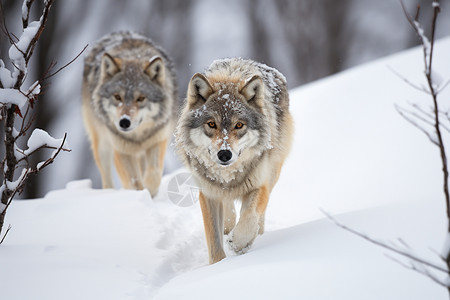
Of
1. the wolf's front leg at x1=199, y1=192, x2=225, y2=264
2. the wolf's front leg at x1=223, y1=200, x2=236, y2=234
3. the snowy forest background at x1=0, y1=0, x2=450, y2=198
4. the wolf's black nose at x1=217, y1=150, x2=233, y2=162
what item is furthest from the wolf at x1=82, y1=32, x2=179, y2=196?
the snowy forest background at x1=0, y1=0, x2=450, y2=198

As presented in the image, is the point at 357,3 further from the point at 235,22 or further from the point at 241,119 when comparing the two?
the point at 241,119

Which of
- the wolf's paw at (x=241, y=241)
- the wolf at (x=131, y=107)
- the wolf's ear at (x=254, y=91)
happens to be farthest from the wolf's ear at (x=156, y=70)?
the wolf's paw at (x=241, y=241)

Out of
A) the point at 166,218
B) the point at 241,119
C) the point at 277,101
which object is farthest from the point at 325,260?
the point at 166,218

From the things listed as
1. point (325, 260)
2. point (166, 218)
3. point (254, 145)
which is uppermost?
point (254, 145)

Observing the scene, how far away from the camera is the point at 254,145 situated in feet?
14.2

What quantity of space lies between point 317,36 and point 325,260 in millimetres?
15395

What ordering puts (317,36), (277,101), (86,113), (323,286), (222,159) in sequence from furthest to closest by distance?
(317,36) → (86,113) → (277,101) → (222,159) → (323,286)

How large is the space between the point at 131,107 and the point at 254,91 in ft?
9.99

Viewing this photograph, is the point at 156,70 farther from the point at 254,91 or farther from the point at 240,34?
the point at 240,34

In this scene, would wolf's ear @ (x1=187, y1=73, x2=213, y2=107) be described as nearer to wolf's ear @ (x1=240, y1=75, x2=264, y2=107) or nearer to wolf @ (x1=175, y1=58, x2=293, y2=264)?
wolf @ (x1=175, y1=58, x2=293, y2=264)

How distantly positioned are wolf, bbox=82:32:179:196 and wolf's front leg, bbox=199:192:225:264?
8.92 ft

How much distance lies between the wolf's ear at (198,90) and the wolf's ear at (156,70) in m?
3.04

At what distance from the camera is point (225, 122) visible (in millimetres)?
4168

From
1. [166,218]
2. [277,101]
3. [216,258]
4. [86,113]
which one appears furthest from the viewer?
[86,113]
